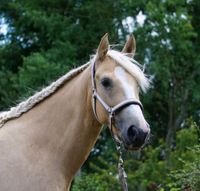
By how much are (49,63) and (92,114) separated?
1288cm

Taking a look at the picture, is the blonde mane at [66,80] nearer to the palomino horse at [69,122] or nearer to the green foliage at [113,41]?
the palomino horse at [69,122]

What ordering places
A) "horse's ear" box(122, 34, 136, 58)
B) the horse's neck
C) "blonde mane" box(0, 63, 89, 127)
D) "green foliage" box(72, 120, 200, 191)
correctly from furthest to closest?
"green foliage" box(72, 120, 200, 191) < "horse's ear" box(122, 34, 136, 58) < "blonde mane" box(0, 63, 89, 127) < the horse's neck

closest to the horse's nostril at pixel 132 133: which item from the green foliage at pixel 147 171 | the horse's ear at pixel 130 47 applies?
the horse's ear at pixel 130 47

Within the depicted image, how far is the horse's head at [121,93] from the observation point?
4391mm

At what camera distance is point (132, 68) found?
4.70 m

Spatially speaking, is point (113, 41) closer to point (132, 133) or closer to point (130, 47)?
point (130, 47)

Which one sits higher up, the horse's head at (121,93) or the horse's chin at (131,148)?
the horse's head at (121,93)

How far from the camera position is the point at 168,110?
20.9 m

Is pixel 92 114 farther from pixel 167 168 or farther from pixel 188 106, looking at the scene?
pixel 188 106

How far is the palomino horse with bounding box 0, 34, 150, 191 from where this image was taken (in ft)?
14.4

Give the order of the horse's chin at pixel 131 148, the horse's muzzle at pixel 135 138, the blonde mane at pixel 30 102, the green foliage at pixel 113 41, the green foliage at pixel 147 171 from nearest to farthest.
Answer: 1. the horse's muzzle at pixel 135 138
2. the horse's chin at pixel 131 148
3. the blonde mane at pixel 30 102
4. the green foliage at pixel 147 171
5. the green foliage at pixel 113 41

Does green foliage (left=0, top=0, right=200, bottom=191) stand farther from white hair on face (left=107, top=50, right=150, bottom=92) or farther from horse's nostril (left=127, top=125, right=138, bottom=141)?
horse's nostril (left=127, top=125, right=138, bottom=141)

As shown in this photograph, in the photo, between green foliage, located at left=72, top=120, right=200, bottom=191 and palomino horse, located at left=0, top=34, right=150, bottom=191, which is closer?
palomino horse, located at left=0, top=34, right=150, bottom=191

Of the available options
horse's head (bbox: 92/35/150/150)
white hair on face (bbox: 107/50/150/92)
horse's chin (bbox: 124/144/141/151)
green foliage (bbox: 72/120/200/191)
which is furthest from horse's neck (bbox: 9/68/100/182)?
green foliage (bbox: 72/120/200/191)
